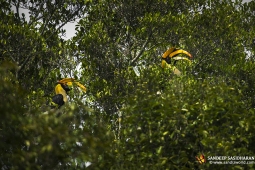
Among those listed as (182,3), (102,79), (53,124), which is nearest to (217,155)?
(53,124)

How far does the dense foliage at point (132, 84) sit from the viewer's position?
992 cm

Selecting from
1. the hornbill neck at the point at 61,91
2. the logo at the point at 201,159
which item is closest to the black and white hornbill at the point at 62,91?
the hornbill neck at the point at 61,91

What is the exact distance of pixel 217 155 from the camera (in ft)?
41.7

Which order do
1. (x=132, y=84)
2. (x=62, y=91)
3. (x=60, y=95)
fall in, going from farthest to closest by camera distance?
(x=132, y=84)
(x=62, y=91)
(x=60, y=95)

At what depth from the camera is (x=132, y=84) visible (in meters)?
25.0

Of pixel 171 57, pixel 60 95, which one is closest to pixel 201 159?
pixel 60 95

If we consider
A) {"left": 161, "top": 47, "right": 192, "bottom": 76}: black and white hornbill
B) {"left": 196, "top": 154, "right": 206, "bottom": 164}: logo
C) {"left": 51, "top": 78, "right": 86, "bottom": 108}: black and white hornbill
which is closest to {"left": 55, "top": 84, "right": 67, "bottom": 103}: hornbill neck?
{"left": 51, "top": 78, "right": 86, "bottom": 108}: black and white hornbill

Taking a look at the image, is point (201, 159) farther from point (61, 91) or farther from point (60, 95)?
point (61, 91)

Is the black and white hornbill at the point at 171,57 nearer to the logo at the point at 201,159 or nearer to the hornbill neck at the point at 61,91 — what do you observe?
the hornbill neck at the point at 61,91

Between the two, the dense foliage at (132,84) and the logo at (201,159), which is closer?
the dense foliage at (132,84)

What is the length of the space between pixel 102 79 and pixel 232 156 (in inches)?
581

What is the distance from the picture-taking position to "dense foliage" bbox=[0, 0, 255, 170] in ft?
32.6

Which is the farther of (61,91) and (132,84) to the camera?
(132,84)

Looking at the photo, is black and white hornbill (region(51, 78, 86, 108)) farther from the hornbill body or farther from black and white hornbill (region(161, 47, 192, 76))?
black and white hornbill (region(161, 47, 192, 76))
